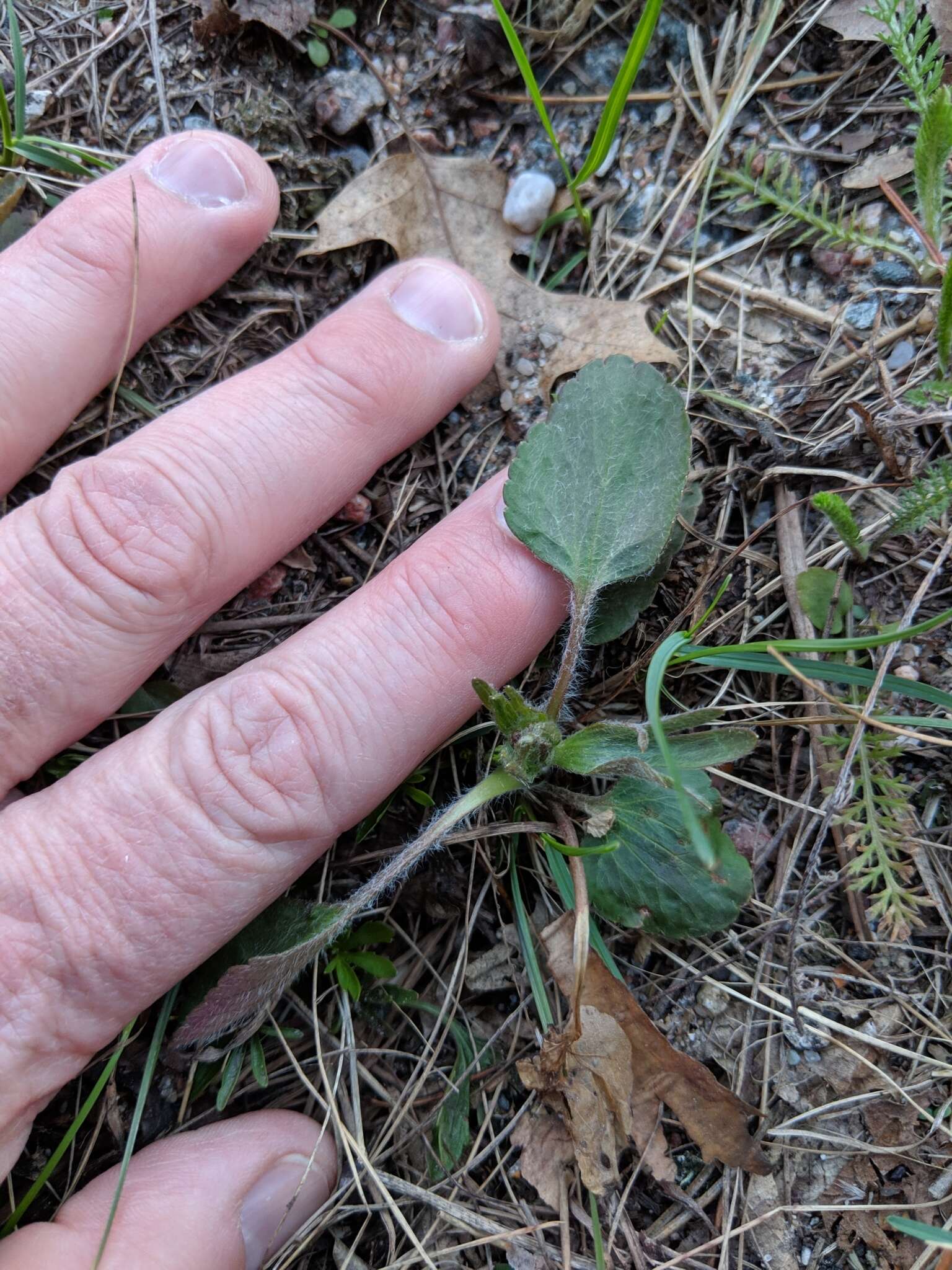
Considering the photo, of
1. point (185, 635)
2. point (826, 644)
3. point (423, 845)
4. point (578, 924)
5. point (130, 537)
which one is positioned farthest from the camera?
point (185, 635)

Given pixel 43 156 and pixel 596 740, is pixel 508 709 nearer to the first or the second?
pixel 596 740

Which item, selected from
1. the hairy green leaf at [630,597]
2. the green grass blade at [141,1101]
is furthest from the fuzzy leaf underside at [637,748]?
the green grass blade at [141,1101]

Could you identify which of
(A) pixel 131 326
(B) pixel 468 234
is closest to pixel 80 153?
(A) pixel 131 326

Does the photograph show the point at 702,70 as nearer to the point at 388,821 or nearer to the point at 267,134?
the point at 267,134

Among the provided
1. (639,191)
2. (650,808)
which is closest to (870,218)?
(639,191)

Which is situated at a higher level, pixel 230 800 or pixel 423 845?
pixel 230 800

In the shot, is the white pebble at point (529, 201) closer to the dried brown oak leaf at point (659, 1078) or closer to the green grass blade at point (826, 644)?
the green grass blade at point (826, 644)

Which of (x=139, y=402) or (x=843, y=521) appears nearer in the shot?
(x=843, y=521)
